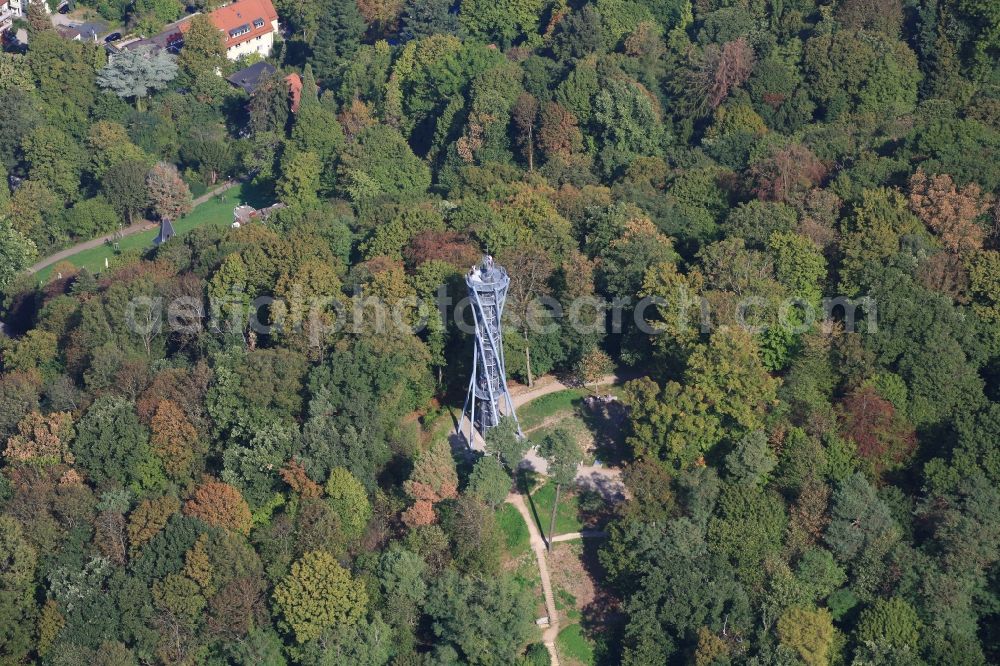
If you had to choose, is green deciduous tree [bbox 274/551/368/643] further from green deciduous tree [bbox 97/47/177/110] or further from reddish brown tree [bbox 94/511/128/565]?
green deciduous tree [bbox 97/47/177/110]

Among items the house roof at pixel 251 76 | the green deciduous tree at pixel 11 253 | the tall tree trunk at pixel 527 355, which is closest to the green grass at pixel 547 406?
the tall tree trunk at pixel 527 355

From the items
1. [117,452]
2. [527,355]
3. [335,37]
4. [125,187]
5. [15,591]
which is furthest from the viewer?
[335,37]

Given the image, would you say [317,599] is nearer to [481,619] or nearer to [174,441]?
[481,619]

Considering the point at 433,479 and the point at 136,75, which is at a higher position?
the point at 136,75

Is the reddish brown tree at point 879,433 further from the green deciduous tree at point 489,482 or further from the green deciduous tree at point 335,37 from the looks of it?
the green deciduous tree at point 335,37

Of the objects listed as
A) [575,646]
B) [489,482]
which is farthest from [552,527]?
[575,646]
